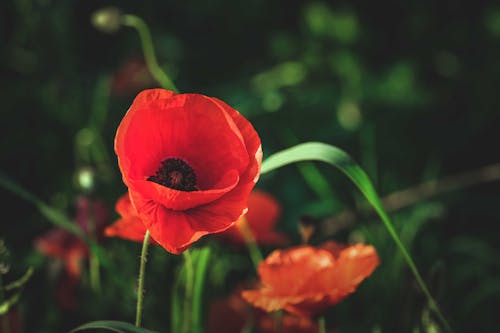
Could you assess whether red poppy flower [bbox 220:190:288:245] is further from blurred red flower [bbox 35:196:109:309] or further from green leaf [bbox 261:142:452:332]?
green leaf [bbox 261:142:452:332]

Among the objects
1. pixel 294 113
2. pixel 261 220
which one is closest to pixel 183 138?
pixel 261 220

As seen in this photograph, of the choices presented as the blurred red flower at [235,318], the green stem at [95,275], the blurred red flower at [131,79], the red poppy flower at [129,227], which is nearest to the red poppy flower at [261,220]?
the blurred red flower at [235,318]

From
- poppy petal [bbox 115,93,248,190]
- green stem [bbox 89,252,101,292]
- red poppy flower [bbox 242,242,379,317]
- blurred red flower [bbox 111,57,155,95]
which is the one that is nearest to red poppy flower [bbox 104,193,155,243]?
poppy petal [bbox 115,93,248,190]

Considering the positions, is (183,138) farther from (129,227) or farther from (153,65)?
(153,65)

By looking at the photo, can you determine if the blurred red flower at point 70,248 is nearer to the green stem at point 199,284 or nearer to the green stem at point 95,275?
the green stem at point 95,275

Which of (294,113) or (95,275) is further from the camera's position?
(294,113)
